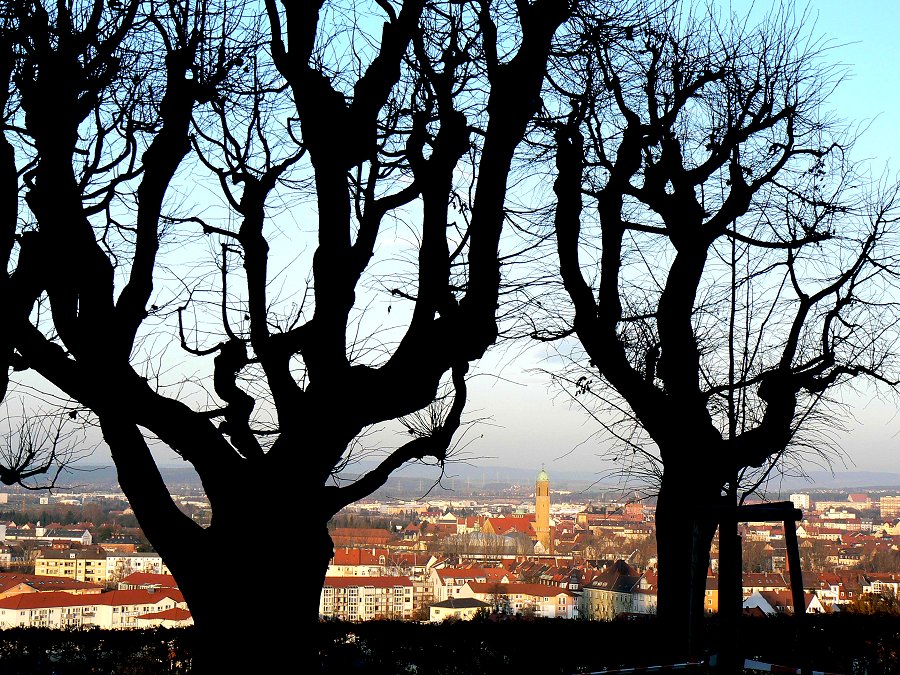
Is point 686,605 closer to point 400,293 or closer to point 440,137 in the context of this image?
point 400,293

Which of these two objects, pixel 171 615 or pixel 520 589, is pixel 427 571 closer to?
pixel 520 589

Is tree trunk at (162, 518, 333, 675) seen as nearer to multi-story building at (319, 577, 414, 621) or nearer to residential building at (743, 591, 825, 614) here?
multi-story building at (319, 577, 414, 621)

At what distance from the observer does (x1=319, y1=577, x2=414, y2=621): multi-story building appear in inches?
491

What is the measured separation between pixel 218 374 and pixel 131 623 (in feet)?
14.7

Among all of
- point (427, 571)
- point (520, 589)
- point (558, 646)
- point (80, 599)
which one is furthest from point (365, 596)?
point (558, 646)

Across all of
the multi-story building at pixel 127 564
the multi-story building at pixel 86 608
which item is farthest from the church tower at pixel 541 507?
the multi-story building at pixel 86 608

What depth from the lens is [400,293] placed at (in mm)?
6418

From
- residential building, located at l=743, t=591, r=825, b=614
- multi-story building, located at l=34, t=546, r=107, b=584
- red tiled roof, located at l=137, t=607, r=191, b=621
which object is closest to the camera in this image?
red tiled roof, located at l=137, t=607, r=191, b=621

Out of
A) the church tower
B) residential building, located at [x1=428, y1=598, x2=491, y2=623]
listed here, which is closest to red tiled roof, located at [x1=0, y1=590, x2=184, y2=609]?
residential building, located at [x1=428, y1=598, x2=491, y2=623]

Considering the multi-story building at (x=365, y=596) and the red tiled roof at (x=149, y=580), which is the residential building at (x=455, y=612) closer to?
the multi-story building at (x=365, y=596)

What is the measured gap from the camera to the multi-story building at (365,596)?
12461 mm

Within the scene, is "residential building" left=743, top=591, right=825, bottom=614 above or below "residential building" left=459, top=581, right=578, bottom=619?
above

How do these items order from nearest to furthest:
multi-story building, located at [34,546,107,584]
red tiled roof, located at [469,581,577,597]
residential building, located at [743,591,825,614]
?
1. residential building, located at [743,591,825,614]
2. multi-story building, located at [34,546,107,584]
3. red tiled roof, located at [469,581,577,597]

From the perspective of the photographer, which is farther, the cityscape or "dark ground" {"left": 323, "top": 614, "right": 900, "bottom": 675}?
the cityscape
